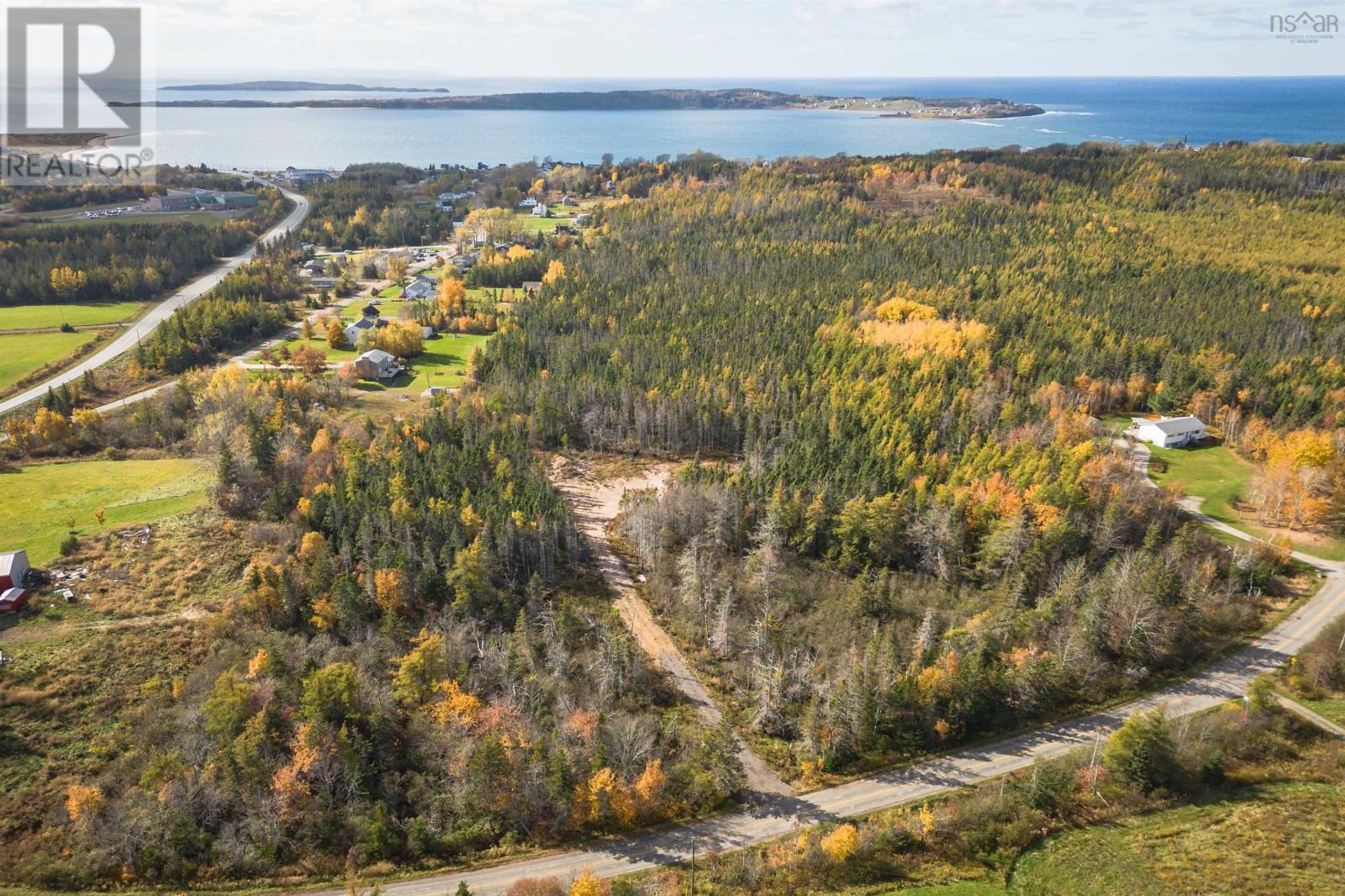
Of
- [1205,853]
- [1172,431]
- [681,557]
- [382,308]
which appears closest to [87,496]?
[681,557]

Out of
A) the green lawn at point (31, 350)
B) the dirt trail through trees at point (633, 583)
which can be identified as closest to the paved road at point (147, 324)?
the green lawn at point (31, 350)

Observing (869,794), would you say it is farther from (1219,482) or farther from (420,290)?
(420,290)

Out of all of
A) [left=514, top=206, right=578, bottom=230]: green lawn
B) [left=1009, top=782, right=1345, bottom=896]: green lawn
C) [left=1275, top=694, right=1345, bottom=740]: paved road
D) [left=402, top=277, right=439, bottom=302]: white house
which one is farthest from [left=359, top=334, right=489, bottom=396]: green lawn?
[left=1275, top=694, right=1345, bottom=740]: paved road

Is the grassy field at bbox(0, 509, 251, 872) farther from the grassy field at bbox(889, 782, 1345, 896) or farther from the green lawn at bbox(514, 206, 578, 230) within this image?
the green lawn at bbox(514, 206, 578, 230)

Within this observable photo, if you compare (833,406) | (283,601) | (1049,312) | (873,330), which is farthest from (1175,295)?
(283,601)

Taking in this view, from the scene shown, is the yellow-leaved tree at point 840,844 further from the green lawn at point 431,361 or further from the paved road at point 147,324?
the paved road at point 147,324
